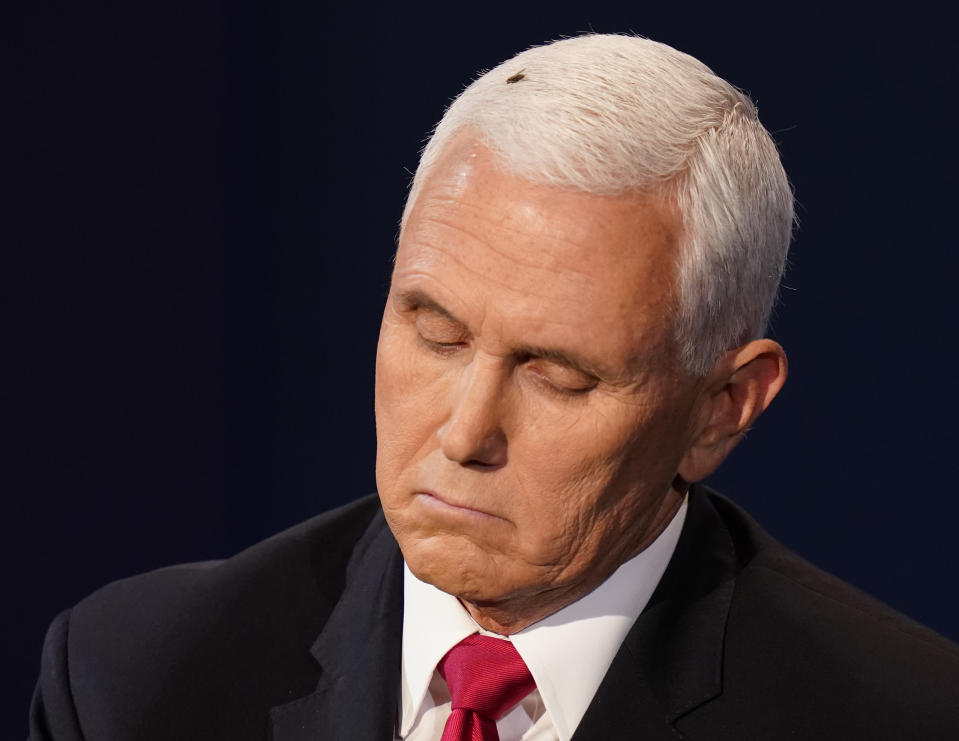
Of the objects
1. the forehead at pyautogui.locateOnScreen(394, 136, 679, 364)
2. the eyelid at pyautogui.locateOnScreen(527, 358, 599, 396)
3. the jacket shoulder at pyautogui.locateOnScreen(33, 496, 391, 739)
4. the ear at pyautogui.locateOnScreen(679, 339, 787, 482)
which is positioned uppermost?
the forehead at pyautogui.locateOnScreen(394, 136, 679, 364)

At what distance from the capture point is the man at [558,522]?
1404 mm

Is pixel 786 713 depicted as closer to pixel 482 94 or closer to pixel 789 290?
pixel 482 94

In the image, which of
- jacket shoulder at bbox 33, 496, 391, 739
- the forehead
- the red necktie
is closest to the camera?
the forehead

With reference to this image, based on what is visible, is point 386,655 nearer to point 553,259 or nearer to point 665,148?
point 553,259

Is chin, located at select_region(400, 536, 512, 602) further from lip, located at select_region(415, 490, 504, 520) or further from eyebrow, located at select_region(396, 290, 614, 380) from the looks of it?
eyebrow, located at select_region(396, 290, 614, 380)

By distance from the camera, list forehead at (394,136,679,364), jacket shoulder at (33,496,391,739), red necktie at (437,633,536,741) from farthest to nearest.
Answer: jacket shoulder at (33,496,391,739) < red necktie at (437,633,536,741) < forehead at (394,136,679,364)

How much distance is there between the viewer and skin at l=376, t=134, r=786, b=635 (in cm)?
139

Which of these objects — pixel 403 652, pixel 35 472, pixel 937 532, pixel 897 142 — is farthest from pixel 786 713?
pixel 35 472

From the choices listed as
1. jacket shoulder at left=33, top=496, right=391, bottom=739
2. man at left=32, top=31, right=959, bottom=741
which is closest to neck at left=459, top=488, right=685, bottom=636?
man at left=32, top=31, right=959, bottom=741

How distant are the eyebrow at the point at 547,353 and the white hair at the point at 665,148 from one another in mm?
105

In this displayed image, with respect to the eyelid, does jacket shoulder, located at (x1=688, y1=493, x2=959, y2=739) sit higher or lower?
lower

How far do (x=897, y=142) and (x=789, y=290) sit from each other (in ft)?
1.05

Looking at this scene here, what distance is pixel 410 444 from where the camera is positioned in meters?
1.48

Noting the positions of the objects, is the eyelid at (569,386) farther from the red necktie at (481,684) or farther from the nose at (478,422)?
the red necktie at (481,684)
